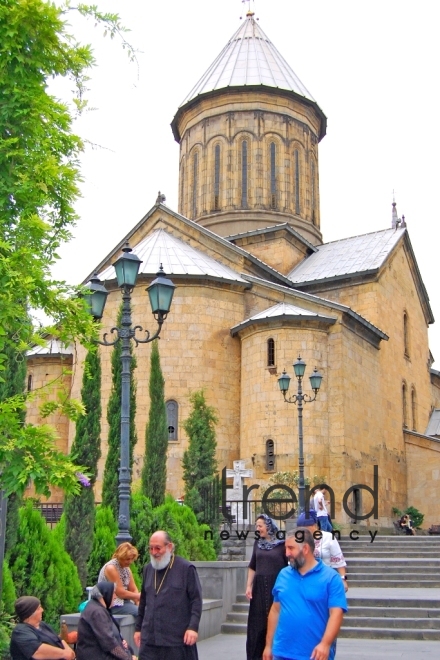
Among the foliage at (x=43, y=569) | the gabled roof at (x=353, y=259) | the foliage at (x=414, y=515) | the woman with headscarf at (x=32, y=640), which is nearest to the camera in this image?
the woman with headscarf at (x=32, y=640)

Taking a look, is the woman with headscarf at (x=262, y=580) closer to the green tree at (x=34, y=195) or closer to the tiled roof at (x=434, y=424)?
the green tree at (x=34, y=195)

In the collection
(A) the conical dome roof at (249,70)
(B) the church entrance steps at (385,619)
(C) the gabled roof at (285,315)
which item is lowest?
(B) the church entrance steps at (385,619)

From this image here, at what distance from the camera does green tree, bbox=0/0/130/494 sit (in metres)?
5.51

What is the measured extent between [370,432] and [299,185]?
9771 millimetres

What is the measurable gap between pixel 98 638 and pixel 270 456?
1431cm

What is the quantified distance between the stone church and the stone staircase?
3230 millimetres

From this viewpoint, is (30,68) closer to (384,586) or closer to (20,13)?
(20,13)

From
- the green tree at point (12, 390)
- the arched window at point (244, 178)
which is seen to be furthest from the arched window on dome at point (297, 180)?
the green tree at point (12, 390)

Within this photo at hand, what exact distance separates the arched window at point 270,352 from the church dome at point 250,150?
265 inches

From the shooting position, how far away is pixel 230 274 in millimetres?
21781

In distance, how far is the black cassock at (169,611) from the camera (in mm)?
5098

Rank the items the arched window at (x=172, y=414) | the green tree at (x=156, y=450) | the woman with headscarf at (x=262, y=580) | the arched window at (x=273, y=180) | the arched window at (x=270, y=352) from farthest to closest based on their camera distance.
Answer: the arched window at (x=273, y=180) < the arched window at (x=172, y=414) < the arched window at (x=270, y=352) < the green tree at (x=156, y=450) < the woman with headscarf at (x=262, y=580)

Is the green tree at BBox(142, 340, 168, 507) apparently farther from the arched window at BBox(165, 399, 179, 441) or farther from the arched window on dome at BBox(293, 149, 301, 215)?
the arched window on dome at BBox(293, 149, 301, 215)

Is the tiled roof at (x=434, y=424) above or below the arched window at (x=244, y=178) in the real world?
below
